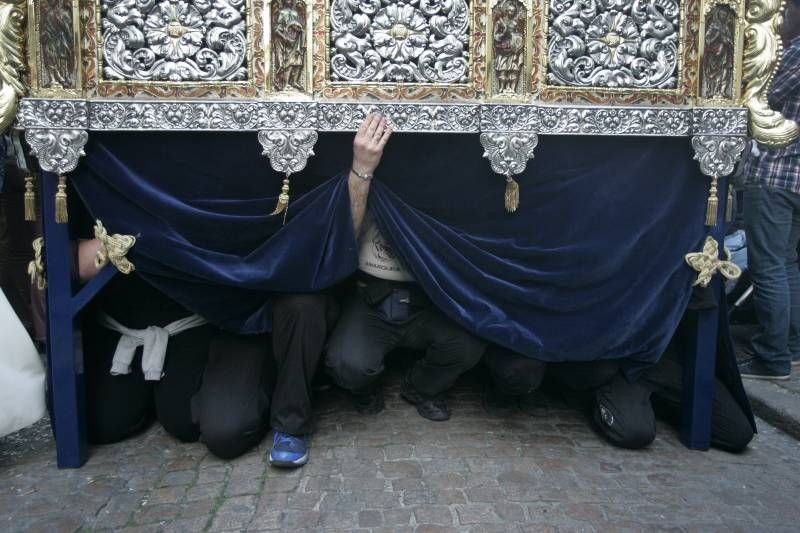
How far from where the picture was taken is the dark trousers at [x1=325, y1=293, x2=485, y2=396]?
2.81 meters

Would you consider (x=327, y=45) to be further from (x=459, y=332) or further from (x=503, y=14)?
(x=459, y=332)

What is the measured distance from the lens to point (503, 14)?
2.46m

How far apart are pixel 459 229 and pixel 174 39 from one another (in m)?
1.23

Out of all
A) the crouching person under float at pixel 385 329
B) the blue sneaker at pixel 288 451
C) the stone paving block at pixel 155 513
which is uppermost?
the crouching person under float at pixel 385 329

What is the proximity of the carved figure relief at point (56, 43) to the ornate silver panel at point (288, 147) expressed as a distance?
26.4 inches

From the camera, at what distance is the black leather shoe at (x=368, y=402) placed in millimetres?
3062

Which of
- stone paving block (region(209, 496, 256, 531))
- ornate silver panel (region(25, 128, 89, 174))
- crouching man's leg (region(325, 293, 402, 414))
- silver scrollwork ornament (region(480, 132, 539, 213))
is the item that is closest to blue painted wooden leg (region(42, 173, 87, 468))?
ornate silver panel (region(25, 128, 89, 174))

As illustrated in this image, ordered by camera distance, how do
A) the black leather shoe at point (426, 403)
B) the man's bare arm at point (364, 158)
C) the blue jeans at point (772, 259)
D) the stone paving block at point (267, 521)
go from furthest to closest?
1. the blue jeans at point (772, 259)
2. the black leather shoe at point (426, 403)
3. the man's bare arm at point (364, 158)
4. the stone paving block at point (267, 521)

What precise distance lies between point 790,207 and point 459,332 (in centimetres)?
197

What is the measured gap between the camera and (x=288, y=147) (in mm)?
2424

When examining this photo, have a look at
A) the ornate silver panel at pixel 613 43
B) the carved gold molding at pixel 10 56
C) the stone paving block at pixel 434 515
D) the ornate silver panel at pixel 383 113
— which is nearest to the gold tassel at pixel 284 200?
the ornate silver panel at pixel 383 113

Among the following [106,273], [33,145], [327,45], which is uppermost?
[327,45]

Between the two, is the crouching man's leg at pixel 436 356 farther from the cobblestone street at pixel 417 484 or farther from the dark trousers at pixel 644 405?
the dark trousers at pixel 644 405

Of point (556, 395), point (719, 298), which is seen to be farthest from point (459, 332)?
point (719, 298)
